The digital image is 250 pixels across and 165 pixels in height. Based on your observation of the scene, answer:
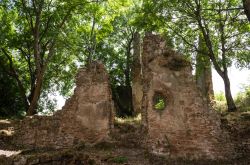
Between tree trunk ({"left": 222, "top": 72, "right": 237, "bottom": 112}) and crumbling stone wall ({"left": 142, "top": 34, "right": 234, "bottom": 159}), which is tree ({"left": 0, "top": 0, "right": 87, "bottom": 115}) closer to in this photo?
crumbling stone wall ({"left": 142, "top": 34, "right": 234, "bottom": 159})

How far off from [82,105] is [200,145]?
17.3 ft

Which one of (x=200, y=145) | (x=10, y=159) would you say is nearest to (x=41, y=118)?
(x=10, y=159)

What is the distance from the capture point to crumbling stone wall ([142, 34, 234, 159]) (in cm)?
1352

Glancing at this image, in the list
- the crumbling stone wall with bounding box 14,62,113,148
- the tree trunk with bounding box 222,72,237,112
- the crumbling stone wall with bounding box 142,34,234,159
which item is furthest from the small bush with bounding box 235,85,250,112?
the crumbling stone wall with bounding box 14,62,113,148

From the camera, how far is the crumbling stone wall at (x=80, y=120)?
1541 cm

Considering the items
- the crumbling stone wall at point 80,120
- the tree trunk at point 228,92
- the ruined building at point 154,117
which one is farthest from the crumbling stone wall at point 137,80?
the ruined building at point 154,117

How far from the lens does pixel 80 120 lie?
15.7 m

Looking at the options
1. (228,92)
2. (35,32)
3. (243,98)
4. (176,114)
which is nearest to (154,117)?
(176,114)

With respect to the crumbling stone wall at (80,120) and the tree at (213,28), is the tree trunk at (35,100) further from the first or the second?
the tree at (213,28)

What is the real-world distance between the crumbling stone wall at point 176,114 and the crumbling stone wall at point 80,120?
6.54 ft

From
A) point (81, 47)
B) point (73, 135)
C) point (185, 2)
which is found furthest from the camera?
point (81, 47)

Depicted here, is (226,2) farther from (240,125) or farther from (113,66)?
(113,66)

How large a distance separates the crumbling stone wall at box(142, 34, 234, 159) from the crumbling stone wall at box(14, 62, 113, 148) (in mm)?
1993

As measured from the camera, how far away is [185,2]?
55.9 feet
